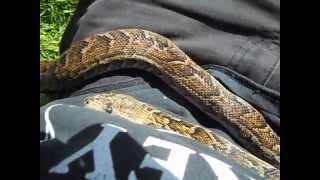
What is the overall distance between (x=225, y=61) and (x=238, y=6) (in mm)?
150

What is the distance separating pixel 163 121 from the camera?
150cm

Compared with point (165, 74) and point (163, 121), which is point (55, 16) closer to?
point (165, 74)

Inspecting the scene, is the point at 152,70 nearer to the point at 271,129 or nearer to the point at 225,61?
the point at 225,61

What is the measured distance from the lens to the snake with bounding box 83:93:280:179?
4.82ft

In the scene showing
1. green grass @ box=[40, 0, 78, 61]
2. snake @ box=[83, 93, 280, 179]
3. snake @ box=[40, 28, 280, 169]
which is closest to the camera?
snake @ box=[83, 93, 280, 179]

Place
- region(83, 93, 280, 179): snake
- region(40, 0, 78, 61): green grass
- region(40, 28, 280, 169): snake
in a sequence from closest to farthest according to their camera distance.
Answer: region(83, 93, 280, 179): snake → region(40, 28, 280, 169): snake → region(40, 0, 78, 61): green grass

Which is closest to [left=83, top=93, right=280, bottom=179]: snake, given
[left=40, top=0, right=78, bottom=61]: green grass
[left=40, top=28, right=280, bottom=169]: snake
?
[left=40, top=28, right=280, bottom=169]: snake

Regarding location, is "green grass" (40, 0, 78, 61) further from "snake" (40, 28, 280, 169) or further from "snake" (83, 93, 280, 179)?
"snake" (83, 93, 280, 179)

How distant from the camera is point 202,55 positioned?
1.69 meters

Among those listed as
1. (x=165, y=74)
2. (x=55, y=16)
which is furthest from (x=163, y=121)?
(x=55, y=16)

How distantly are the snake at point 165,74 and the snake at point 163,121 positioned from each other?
98 mm

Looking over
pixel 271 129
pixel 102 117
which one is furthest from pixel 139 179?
pixel 271 129

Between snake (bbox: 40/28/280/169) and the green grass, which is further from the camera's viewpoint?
the green grass

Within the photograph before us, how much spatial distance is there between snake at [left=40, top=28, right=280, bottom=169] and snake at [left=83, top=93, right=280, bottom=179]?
0.10 m
